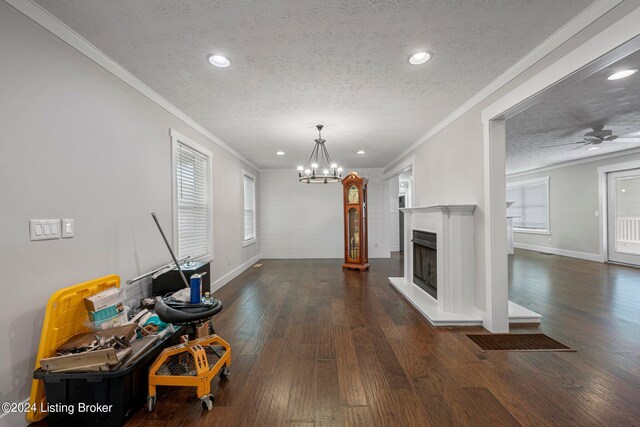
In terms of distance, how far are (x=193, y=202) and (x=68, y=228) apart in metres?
1.87

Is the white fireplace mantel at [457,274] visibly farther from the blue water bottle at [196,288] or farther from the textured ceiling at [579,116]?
the blue water bottle at [196,288]

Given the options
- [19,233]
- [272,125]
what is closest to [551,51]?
[272,125]

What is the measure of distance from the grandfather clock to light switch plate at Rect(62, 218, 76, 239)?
4551 millimetres

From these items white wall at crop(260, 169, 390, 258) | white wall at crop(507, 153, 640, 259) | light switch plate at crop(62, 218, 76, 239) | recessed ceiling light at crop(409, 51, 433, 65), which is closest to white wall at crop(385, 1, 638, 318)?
recessed ceiling light at crop(409, 51, 433, 65)

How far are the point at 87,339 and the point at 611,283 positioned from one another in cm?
688

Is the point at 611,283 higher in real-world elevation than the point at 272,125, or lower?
lower

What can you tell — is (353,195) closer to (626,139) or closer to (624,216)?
(626,139)

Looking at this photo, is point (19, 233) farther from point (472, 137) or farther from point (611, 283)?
point (611, 283)

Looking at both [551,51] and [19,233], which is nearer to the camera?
[19,233]

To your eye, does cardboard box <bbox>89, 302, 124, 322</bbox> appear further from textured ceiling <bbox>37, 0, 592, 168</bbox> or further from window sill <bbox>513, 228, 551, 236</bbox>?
window sill <bbox>513, 228, 551, 236</bbox>

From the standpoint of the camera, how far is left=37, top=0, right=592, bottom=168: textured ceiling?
165 cm

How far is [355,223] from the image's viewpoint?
595 centimetres

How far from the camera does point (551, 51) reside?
1.96 metres

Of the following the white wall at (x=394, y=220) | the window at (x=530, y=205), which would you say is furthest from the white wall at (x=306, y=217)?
the window at (x=530, y=205)
